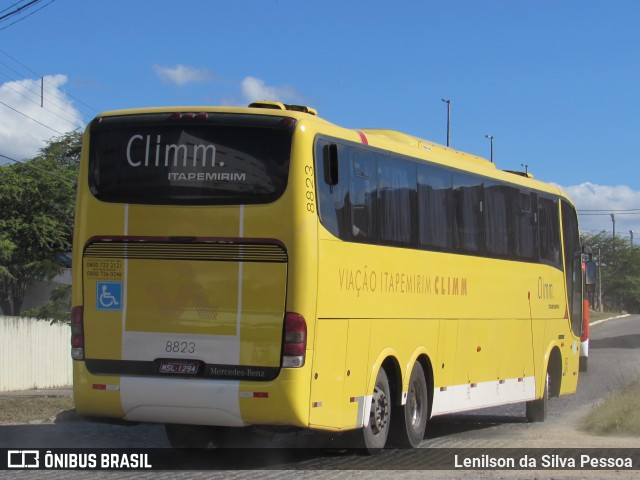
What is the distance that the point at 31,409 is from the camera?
17297 mm

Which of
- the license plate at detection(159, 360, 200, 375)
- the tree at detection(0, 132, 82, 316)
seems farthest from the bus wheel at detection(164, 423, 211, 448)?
the tree at detection(0, 132, 82, 316)

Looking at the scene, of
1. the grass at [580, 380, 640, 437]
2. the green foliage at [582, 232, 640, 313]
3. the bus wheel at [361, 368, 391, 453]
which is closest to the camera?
the bus wheel at [361, 368, 391, 453]

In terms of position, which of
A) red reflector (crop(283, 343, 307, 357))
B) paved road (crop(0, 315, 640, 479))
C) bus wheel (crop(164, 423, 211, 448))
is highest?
red reflector (crop(283, 343, 307, 357))

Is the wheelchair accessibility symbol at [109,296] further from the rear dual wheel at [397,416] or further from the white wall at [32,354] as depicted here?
the white wall at [32,354]

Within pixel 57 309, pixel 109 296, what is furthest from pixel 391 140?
pixel 57 309

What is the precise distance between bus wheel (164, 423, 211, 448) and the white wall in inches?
553

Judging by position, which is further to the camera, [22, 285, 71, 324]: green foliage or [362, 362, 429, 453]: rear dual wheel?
[22, 285, 71, 324]: green foliage

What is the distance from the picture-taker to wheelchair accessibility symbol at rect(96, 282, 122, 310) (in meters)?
10.6

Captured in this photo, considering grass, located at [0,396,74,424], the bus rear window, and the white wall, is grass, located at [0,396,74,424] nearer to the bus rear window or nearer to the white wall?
the white wall

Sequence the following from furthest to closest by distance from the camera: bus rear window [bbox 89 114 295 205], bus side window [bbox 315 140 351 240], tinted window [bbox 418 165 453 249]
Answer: tinted window [bbox 418 165 453 249] → bus side window [bbox 315 140 351 240] → bus rear window [bbox 89 114 295 205]

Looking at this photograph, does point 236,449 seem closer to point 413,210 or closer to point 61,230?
point 413,210

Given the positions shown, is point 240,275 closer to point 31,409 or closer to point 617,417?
point 617,417

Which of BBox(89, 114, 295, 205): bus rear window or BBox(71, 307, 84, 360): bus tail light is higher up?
BBox(89, 114, 295, 205): bus rear window

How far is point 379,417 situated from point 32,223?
87.7 feet
